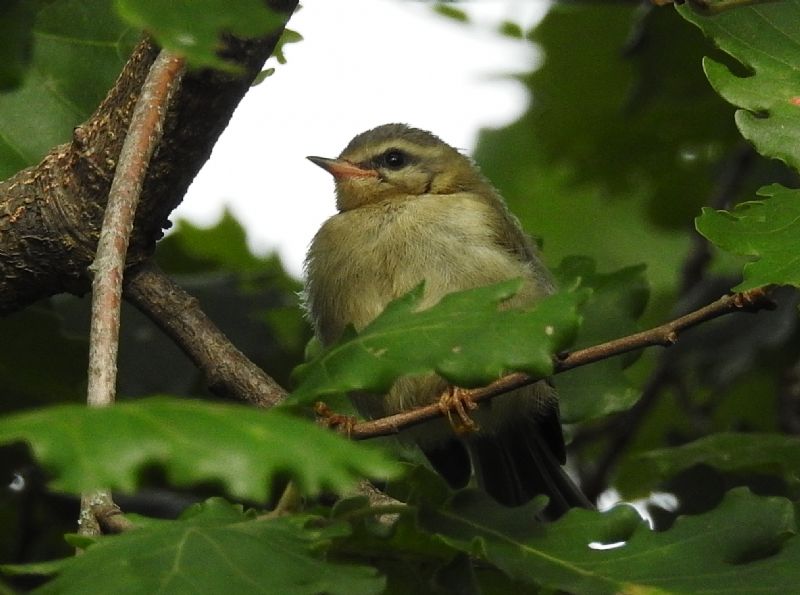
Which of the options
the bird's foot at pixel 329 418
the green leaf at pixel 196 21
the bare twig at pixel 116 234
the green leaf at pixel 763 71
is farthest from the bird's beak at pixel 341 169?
the green leaf at pixel 196 21

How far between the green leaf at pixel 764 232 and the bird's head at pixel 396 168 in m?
2.26

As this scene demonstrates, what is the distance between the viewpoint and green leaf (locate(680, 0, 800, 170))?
3062 millimetres

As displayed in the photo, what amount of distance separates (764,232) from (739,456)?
1510mm

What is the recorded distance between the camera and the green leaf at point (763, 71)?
3062 millimetres

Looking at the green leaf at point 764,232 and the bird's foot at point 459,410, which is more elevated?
the green leaf at point 764,232

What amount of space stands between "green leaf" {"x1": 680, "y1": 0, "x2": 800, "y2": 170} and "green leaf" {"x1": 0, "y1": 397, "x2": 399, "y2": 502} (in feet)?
5.17

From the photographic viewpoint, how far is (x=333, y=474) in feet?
5.78

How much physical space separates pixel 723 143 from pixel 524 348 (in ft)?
12.9

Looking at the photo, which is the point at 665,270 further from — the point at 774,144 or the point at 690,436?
the point at 774,144

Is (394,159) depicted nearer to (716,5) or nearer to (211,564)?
(716,5)

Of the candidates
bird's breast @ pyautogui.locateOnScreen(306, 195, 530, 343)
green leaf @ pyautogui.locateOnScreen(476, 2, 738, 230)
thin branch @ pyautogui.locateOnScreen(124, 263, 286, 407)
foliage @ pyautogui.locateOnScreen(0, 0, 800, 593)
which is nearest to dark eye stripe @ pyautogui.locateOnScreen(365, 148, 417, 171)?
bird's breast @ pyautogui.locateOnScreen(306, 195, 530, 343)

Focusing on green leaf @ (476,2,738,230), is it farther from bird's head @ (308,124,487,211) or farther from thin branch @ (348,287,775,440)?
thin branch @ (348,287,775,440)

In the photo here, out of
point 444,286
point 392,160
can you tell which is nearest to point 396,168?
point 392,160

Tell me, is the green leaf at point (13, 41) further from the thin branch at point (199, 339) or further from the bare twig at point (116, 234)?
the thin branch at point (199, 339)
